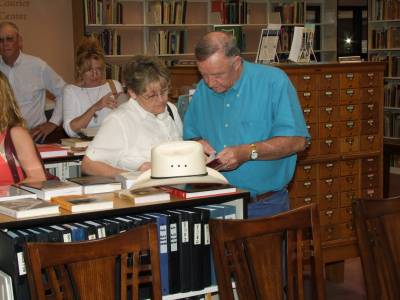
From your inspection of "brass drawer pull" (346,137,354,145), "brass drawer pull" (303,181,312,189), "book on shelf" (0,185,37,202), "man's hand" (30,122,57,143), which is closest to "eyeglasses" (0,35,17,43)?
"man's hand" (30,122,57,143)

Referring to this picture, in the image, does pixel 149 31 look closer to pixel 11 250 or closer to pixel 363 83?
pixel 363 83

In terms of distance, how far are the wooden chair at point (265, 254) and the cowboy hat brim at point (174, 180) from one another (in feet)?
2.07

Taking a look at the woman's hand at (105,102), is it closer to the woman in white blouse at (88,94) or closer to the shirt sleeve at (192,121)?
the woman in white blouse at (88,94)

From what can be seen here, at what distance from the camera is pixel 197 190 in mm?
3006

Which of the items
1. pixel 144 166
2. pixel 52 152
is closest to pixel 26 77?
pixel 52 152

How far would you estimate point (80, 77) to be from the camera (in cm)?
524

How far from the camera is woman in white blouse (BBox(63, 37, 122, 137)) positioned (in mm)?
5090

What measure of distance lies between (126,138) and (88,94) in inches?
75.6

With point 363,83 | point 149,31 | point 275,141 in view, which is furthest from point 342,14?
point 275,141

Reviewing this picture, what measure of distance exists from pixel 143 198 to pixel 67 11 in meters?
7.02

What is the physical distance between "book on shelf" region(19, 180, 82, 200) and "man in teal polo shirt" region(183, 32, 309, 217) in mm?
646

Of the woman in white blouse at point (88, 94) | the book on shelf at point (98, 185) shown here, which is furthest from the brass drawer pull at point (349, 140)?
the book on shelf at point (98, 185)

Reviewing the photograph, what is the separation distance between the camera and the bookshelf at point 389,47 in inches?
402

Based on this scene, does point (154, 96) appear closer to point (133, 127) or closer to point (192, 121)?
point (133, 127)
